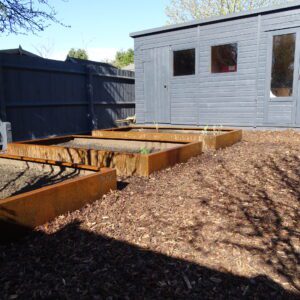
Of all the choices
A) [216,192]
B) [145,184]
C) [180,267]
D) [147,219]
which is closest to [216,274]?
[180,267]

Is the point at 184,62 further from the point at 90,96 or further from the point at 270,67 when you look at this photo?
the point at 90,96

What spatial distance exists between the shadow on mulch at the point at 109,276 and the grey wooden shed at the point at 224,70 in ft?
24.9

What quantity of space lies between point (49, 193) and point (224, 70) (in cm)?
828

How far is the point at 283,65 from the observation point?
8.77m

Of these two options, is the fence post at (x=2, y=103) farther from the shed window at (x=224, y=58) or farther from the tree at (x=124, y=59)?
the tree at (x=124, y=59)

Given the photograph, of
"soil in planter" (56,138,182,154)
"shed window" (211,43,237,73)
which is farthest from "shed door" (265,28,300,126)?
"soil in planter" (56,138,182,154)

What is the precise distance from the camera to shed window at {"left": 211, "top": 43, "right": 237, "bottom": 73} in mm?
9789

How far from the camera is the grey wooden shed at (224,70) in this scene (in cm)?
872

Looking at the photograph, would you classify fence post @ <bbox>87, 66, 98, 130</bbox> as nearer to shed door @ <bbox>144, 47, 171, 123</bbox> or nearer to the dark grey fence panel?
the dark grey fence panel

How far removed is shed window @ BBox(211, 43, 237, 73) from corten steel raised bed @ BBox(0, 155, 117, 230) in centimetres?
725

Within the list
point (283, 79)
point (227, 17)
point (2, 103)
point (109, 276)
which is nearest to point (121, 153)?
point (109, 276)

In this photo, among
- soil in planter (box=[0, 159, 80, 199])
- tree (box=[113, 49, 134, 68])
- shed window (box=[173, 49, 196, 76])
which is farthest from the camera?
tree (box=[113, 49, 134, 68])

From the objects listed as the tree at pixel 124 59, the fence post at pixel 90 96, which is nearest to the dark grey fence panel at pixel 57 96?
the fence post at pixel 90 96

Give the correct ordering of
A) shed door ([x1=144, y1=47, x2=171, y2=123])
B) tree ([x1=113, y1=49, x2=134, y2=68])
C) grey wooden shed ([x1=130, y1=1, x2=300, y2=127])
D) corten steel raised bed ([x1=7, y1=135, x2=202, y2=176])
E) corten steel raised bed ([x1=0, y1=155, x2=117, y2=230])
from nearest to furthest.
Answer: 1. corten steel raised bed ([x1=0, y1=155, x2=117, y2=230])
2. corten steel raised bed ([x1=7, y1=135, x2=202, y2=176])
3. grey wooden shed ([x1=130, y1=1, x2=300, y2=127])
4. shed door ([x1=144, y1=47, x2=171, y2=123])
5. tree ([x1=113, y1=49, x2=134, y2=68])
